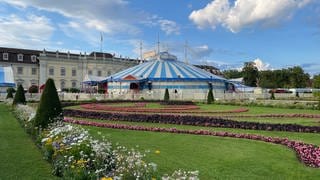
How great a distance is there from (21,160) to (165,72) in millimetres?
47148

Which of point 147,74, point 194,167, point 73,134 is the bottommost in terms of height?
point 194,167

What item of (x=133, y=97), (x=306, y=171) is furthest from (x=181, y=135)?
(x=133, y=97)

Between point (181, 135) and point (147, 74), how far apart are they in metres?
43.3

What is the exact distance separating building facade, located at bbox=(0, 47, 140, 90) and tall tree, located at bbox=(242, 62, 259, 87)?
3726cm

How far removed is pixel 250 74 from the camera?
101750mm

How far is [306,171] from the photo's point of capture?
7.38 metres

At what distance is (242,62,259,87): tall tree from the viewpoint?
101250mm

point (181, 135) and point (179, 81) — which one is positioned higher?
point (179, 81)

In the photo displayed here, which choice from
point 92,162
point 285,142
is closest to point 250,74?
point 285,142

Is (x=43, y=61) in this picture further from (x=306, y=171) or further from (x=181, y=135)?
(x=306, y=171)

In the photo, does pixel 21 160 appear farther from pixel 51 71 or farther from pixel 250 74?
pixel 250 74

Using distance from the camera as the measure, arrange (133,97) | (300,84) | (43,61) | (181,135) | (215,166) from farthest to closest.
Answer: (300,84) < (43,61) < (133,97) < (181,135) < (215,166)

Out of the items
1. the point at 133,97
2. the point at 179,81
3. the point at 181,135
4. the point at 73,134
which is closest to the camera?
the point at 73,134

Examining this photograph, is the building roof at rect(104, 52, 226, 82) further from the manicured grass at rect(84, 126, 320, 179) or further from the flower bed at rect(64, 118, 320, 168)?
the manicured grass at rect(84, 126, 320, 179)
